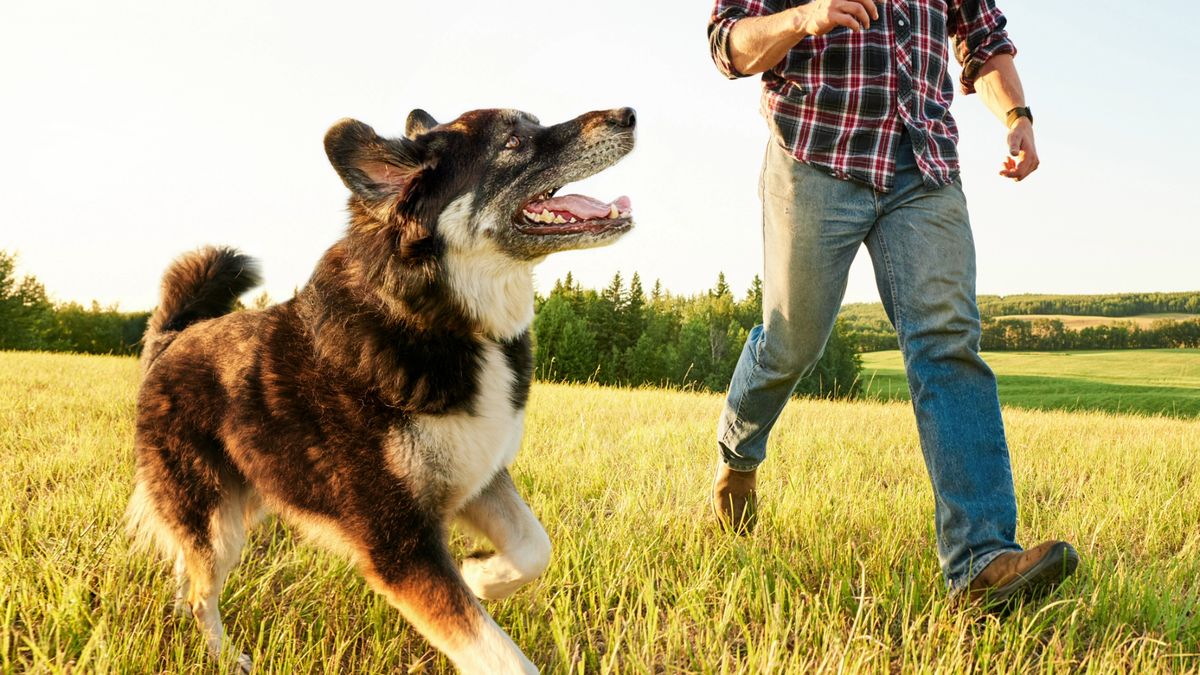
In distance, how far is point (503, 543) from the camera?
9.72 feet

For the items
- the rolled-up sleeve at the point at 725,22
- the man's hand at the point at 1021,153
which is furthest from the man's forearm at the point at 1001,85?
the rolled-up sleeve at the point at 725,22

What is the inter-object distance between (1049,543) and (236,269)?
392 cm

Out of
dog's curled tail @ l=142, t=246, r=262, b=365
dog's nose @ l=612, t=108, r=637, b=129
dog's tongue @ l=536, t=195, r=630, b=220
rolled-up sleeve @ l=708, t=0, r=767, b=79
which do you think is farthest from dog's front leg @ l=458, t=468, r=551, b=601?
rolled-up sleeve @ l=708, t=0, r=767, b=79

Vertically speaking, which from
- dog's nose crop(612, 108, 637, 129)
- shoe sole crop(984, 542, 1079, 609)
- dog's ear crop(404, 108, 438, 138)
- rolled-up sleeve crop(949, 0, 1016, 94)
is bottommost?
shoe sole crop(984, 542, 1079, 609)

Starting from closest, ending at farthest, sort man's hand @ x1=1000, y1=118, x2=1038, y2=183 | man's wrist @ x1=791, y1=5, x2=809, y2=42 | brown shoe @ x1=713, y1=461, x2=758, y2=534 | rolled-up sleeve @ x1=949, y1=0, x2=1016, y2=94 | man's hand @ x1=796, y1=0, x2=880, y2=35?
Answer: man's hand @ x1=796, y1=0, x2=880, y2=35, man's wrist @ x1=791, y1=5, x2=809, y2=42, man's hand @ x1=1000, y1=118, x2=1038, y2=183, rolled-up sleeve @ x1=949, y1=0, x2=1016, y2=94, brown shoe @ x1=713, y1=461, x2=758, y2=534

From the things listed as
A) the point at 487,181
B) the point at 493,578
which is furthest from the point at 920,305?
the point at 493,578

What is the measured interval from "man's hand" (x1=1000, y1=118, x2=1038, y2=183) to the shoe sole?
1739 mm

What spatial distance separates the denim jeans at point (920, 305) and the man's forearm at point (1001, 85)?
749 millimetres

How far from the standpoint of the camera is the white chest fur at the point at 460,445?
2.65 meters

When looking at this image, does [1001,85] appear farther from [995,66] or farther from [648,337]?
[648,337]

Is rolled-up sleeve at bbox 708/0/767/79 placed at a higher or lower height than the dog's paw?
higher

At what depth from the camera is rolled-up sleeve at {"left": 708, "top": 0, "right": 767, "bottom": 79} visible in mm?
3176

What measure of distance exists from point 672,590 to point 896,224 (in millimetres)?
1784

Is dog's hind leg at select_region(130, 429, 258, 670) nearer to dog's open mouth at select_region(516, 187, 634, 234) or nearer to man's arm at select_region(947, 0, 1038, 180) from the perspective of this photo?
dog's open mouth at select_region(516, 187, 634, 234)
